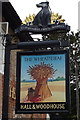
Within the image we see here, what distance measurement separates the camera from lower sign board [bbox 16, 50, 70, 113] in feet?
25.7

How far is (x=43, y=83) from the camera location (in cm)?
788

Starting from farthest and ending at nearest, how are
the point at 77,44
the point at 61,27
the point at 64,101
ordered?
the point at 77,44 < the point at 61,27 < the point at 64,101

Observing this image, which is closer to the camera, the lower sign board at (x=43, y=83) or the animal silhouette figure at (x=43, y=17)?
the lower sign board at (x=43, y=83)

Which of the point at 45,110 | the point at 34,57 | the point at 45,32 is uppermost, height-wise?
the point at 45,32

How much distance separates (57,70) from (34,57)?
2.18 feet

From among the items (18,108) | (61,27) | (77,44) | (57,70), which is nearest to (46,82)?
(57,70)

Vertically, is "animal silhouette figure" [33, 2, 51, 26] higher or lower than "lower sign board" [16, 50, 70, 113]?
higher

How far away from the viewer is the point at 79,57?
34062 millimetres

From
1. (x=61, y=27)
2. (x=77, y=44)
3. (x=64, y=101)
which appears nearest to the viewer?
(x=64, y=101)

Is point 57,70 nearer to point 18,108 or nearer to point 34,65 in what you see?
point 34,65

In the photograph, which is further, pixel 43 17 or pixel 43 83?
pixel 43 17

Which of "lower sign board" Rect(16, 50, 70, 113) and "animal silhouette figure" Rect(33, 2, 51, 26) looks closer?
"lower sign board" Rect(16, 50, 70, 113)

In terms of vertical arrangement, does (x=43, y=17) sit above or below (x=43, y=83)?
above

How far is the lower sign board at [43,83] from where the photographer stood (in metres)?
7.82
